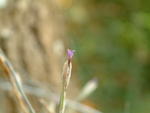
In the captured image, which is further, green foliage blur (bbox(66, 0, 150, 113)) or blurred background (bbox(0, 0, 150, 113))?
green foliage blur (bbox(66, 0, 150, 113))

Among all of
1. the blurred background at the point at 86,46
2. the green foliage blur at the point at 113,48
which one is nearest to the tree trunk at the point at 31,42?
the blurred background at the point at 86,46

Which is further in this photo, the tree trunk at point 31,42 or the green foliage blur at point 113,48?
the green foliage blur at point 113,48

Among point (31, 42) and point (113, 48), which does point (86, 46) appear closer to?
point (113, 48)

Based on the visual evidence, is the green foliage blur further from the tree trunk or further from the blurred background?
the tree trunk

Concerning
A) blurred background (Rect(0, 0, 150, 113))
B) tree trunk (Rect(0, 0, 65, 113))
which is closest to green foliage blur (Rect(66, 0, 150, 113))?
blurred background (Rect(0, 0, 150, 113))

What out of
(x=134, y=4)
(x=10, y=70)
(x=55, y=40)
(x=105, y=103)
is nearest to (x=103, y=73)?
(x=105, y=103)

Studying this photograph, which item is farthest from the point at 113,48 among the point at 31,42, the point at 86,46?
the point at 31,42

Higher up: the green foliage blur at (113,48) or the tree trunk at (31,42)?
the green foliage blur at (113,48)

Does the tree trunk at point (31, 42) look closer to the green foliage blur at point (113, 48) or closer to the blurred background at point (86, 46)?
the blurred background at point (86, 46)
